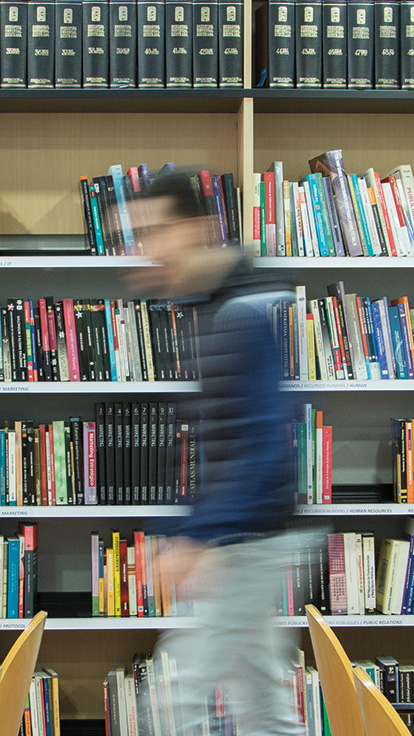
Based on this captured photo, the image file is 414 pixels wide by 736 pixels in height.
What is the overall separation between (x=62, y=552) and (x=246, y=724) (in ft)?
4.75

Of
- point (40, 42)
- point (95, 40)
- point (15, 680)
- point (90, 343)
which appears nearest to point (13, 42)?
point (40, 42)

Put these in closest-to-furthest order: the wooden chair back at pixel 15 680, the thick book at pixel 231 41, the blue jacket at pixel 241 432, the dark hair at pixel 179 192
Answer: the wooden chair back at pixel 15 680 → the blue jacket at pixel 241 432 → the dark hair at pixel 179 192 → the thick book at pixel 231 41

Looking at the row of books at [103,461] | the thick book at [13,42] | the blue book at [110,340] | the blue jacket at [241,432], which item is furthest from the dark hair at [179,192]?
the thick book at [13,42]

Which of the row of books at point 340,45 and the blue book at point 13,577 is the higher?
the row of books at point 340,45

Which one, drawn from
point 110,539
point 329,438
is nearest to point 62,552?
point 110,539

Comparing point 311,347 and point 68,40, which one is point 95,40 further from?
point 311,347

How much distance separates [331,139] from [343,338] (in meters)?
0.78

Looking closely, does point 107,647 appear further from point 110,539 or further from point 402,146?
point 402,146

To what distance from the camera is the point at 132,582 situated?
8.29 ft

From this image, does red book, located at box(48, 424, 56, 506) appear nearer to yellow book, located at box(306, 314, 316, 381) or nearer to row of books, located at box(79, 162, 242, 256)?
row of books, located at box(79, 162, 242, 256)

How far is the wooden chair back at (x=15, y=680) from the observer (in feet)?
4.21

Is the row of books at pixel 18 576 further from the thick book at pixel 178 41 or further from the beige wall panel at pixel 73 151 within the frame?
the thick book at pixel 178 41

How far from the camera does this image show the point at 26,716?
249cm

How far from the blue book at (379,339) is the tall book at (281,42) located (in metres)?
0.79
